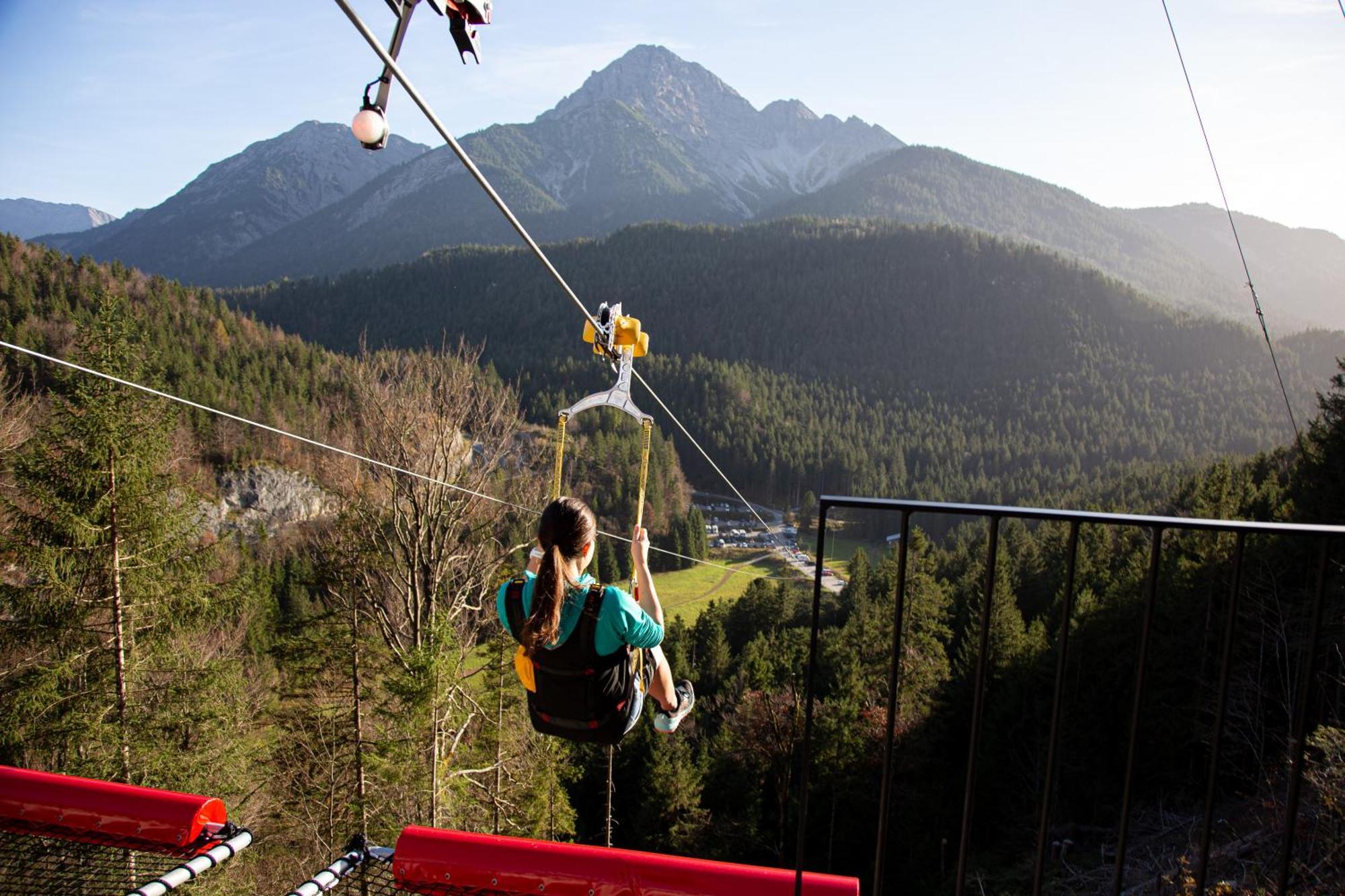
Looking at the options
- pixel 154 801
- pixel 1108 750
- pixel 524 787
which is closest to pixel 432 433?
pixel 524 787

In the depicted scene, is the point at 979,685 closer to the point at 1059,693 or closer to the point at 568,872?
the point at 1059,693

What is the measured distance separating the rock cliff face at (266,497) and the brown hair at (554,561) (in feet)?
144

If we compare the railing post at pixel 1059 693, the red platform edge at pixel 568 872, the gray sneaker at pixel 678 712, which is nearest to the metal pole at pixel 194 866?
the red platform edge at pixel 568 872

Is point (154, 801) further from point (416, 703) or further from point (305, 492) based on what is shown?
point (305, 492)

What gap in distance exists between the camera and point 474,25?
2.90 meters

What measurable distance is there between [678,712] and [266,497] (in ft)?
171

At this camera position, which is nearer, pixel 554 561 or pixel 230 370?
pixel 554 561

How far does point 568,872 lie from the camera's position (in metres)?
2.91

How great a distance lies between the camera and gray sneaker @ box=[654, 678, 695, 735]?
141 inches

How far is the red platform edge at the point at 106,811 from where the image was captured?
10.3 feet

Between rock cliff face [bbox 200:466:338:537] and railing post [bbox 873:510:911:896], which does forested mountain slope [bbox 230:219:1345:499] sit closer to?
rock cliff face [bbox 200:466:338:537]

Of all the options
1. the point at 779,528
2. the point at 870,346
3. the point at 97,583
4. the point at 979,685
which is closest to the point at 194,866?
the point at 979,685

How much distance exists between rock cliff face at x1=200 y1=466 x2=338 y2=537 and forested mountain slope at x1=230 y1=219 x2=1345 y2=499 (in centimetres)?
3996

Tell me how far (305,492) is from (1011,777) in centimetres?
4201
